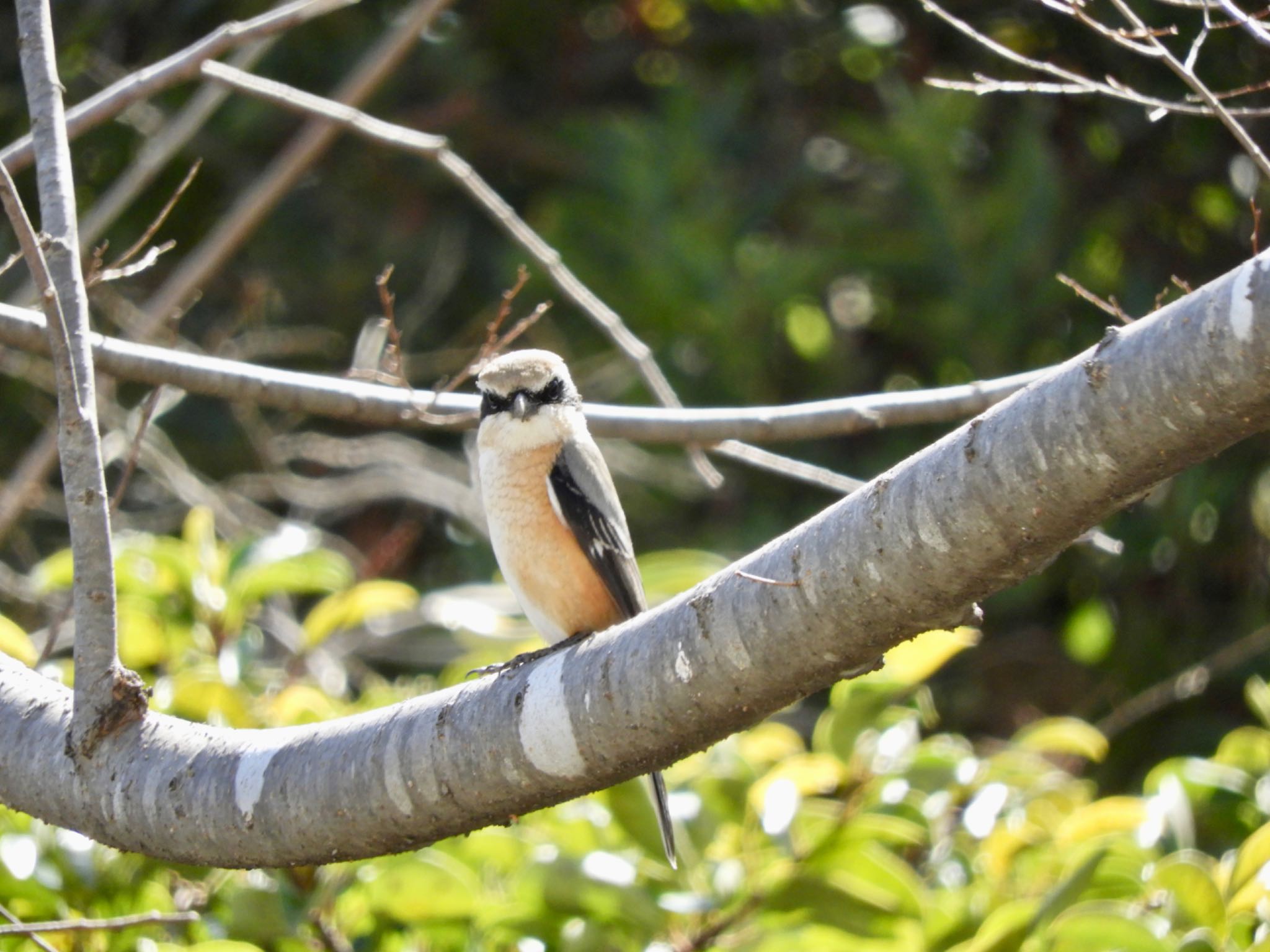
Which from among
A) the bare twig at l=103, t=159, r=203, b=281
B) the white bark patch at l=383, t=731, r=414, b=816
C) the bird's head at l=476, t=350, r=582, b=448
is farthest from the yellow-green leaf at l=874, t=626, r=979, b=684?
the bare twig at l=103, t=159, r=203, b=281

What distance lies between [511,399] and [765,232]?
3.04 m

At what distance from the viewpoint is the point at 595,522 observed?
10.4 ft

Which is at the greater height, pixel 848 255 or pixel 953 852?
pixel 848 255

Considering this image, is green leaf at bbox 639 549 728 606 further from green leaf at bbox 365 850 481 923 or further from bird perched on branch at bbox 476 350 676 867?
green leaf at bbox 365 850 481 923

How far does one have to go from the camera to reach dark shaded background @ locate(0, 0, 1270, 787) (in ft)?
17.1

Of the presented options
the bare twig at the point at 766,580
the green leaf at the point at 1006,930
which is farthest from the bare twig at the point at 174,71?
the green leaf at the point at 1006,930

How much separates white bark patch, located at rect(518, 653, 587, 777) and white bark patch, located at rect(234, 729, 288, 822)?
1.28 feet

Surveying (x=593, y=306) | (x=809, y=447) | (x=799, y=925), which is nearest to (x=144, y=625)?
(x=593, y=306)

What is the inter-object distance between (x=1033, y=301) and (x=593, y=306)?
2688 mm

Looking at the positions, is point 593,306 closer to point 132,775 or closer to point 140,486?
point 132,775

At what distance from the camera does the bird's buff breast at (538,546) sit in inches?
124

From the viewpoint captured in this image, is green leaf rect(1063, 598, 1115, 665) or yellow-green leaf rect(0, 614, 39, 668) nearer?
yellow-green leaf rect(0, 614, 39, 668)

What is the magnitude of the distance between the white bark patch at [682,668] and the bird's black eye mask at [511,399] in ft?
4.61

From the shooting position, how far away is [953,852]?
119 inches
